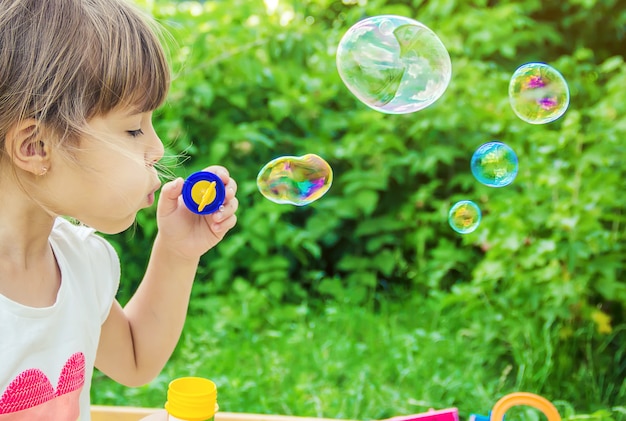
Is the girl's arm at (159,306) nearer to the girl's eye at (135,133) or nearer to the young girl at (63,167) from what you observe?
the young girl at (63,167)

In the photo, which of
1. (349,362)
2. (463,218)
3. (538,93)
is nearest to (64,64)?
(463,218)

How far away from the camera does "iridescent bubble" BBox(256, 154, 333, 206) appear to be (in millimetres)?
1603

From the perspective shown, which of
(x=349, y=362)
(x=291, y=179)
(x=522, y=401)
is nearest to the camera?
(x=522, y=401)

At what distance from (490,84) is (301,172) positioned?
1.70m

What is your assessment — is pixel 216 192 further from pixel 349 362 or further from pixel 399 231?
pixel 399 231

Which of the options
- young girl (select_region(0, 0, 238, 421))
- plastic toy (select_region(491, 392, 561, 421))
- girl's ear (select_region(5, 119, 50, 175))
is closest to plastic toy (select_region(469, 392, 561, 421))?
plastic toy (select_region(491, 392, 561, 421))

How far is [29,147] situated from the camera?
1.11m

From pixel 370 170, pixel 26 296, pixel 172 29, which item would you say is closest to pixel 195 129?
pixel 172 29

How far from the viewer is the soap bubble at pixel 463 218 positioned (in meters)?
1.76

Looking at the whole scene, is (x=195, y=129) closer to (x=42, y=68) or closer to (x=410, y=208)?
(x=410, y=208)

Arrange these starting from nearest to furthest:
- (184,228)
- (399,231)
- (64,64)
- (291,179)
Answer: (64,64)
(184,228)
(291,179)
(399,231)

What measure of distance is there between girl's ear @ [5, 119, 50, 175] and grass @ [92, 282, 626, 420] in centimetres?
127

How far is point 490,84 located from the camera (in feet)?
10.1

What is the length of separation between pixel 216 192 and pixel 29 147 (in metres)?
0.30
